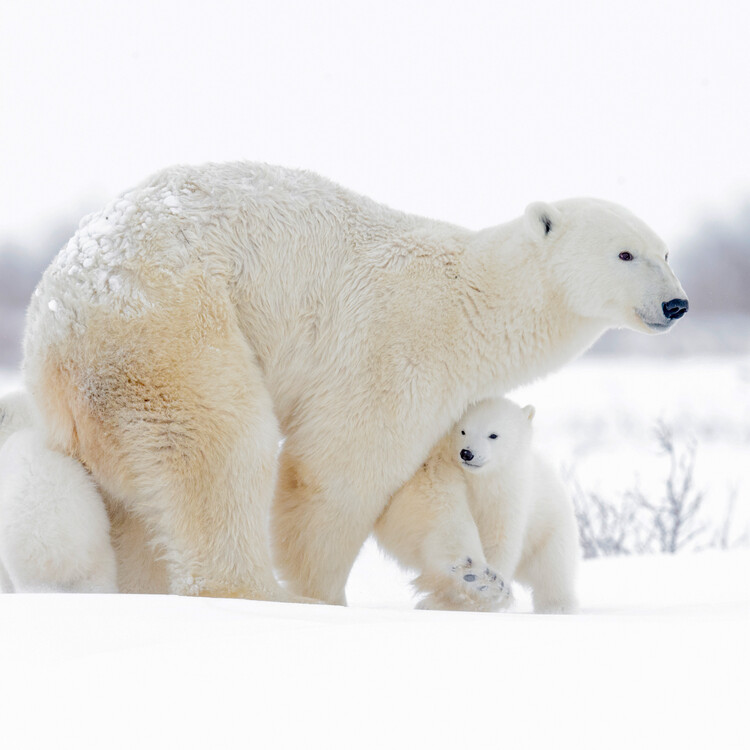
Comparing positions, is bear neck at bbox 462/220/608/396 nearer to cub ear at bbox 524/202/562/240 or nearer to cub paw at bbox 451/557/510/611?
cub ear at bbox 524/202/562/240

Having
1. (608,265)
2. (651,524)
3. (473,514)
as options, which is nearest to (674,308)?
(608,265)

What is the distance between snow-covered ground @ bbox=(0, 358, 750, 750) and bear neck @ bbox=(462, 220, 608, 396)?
147 cm

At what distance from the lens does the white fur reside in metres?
2.83

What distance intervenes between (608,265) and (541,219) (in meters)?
0.31

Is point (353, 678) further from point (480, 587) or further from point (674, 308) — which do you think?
point (674, 308)

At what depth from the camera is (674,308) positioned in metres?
3.24

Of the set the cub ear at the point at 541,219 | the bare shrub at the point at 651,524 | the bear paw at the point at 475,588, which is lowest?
the bare shrub at the point at 651,524

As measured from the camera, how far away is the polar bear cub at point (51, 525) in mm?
2832

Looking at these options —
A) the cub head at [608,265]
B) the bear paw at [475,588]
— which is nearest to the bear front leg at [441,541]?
the bear paw at [475,588]

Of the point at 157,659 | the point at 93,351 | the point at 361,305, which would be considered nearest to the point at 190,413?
the point at 93,351

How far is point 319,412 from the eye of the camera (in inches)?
131

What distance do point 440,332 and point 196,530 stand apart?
108 centimetres

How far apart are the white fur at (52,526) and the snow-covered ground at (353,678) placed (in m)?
0.79

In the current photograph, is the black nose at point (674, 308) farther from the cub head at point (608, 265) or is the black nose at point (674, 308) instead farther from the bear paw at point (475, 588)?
the bear paw at point (475, 588)
